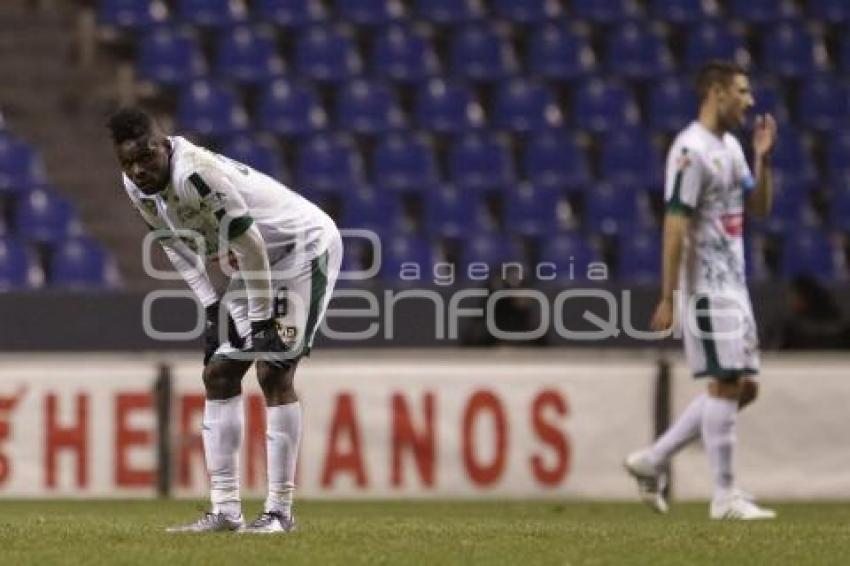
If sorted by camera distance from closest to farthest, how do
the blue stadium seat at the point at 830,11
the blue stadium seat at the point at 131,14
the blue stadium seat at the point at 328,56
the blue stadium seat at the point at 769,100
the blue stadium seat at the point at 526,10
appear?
the blue stadium seat at the point at 769,100 → the blue stadium seat at the point at 328,56 → the blue stadium seat at the point at 830,11 → the blue stadium seat at the point at 526,10 → the blue stadium seat at the point at 131,14

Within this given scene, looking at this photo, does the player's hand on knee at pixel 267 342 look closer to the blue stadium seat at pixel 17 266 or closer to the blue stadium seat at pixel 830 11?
the blue stadium seat at pixel 17 266

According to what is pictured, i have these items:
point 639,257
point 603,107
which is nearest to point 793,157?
point 603,107

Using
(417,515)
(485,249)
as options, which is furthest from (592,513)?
(485,249)

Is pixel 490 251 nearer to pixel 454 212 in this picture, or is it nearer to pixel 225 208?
pixel 454 212

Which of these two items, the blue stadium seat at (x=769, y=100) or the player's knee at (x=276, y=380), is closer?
the player's knee at (x=276, y=380)

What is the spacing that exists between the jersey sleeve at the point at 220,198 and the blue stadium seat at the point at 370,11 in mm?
10367

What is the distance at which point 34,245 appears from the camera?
1489cm

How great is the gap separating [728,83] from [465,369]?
3.26 metres

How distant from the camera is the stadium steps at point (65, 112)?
1600 cm

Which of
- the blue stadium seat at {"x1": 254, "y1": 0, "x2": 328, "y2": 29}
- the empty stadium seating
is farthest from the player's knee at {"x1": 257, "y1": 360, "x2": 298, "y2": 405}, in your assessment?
the blue stadium seat at {"x1": 254, "y1": 0, "x2": 328, "y2": 29}

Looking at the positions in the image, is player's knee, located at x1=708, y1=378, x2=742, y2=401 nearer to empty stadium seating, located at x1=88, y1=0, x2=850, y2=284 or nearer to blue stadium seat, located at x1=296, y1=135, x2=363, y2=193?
empty stadium seating, located at x1=88, y1=0, x2=850, y2=284

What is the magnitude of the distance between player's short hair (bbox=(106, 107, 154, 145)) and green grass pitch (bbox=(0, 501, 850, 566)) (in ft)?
4.68

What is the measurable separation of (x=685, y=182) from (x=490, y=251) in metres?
5.68

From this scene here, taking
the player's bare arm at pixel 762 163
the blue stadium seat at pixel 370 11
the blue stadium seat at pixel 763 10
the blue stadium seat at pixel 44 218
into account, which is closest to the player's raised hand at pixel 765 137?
the player's bare arm at pixel 762 163
